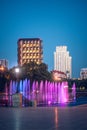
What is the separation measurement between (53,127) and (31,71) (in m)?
69.5

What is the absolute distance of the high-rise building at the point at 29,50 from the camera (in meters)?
183

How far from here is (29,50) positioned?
18950 cm

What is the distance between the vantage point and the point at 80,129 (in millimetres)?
15945

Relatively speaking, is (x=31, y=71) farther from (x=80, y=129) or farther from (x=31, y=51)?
(x=31, y=51)

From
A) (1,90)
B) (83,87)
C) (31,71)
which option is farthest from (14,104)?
(83,87)

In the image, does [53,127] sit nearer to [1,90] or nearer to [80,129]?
[80,129]

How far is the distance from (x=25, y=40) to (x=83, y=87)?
47069mm

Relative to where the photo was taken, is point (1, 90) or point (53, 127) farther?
point (1, 90)

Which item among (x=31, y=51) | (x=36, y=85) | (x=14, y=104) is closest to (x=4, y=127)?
(x=14, y=104)

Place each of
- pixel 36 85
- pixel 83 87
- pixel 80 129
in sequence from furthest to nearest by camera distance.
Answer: pixel 83 87 → pixel 36 85 → pixel 80 129

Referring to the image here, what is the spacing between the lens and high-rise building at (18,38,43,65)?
599 feet

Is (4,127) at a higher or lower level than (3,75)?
lower

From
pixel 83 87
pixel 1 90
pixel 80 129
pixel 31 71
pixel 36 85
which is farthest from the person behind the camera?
pixel 83 87

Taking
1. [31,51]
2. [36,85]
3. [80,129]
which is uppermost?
[31,51]
